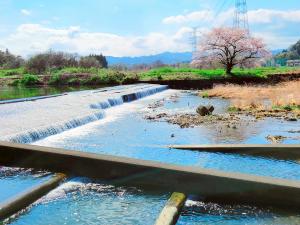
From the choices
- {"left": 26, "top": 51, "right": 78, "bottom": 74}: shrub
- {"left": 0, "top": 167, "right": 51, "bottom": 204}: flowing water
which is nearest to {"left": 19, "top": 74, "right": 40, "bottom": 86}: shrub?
{"left": 26, "top": 51, "right": 78, "bottom": 74}: shrub

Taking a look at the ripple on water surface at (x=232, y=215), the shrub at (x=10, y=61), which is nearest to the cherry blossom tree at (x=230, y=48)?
the ripple on water surface at (x=232, y=215)

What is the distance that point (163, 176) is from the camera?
695 centimetres

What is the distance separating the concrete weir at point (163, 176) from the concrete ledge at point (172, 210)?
1.12ft

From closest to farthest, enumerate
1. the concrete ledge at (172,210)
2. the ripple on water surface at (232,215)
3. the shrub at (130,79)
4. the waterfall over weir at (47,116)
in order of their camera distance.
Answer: the concrete ledge at (172,210) < the ripple on water surface at (232,215) < the waterfall over weir at (47,116) < the shrub at (130,79)

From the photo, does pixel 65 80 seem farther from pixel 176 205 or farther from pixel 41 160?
pixel 176 205

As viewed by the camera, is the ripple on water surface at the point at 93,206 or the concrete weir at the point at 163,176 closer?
the ripple on water surface at the point at 93,206

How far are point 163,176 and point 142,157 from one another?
272cm

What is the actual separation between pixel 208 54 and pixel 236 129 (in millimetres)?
29717

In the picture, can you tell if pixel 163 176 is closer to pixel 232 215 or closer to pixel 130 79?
pixel 232 215

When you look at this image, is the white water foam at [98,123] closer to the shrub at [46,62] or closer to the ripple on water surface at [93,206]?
the ripple on water surface at [93,206]

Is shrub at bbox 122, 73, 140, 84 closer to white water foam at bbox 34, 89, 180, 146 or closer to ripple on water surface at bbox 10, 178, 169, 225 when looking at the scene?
white water foam at bbox 34, 89, 180, 146

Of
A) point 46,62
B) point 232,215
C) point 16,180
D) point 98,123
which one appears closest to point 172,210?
point 232,215

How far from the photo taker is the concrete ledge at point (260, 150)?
370 inches

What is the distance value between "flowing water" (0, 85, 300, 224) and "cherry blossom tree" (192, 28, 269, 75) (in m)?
22.4
